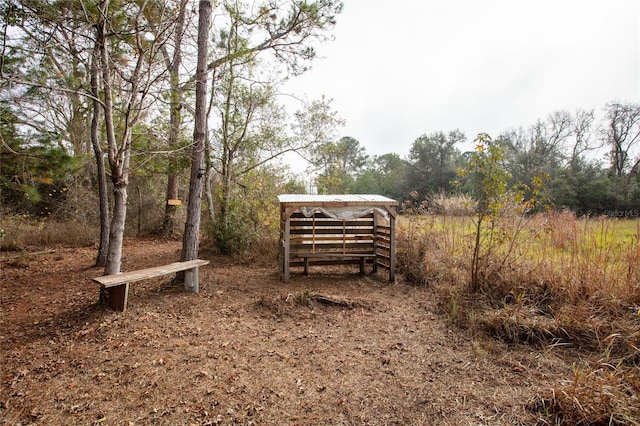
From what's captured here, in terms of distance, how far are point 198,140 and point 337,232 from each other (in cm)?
285

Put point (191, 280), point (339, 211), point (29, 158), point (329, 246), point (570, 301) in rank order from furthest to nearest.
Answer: point (329, 246) < point (339, 211) < point (191, 280) < point (29, 158) < point (570, 301)

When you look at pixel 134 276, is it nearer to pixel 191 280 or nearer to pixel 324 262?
pixel 191 280

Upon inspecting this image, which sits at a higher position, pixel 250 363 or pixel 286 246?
pixel 286 246

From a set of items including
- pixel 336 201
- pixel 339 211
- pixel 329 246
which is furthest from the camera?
pixel 329 246

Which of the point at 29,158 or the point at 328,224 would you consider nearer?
the point at 29,158

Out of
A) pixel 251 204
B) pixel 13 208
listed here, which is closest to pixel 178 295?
pixel 251 204

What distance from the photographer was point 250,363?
2.51m

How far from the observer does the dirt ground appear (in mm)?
1933

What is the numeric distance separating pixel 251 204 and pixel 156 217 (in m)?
4.72

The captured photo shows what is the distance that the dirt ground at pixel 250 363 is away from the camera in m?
1.93

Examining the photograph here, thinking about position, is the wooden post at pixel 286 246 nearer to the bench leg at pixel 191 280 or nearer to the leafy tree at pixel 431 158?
the bench leg at pixel 191 280

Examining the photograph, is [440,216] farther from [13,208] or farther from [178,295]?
[13,208]

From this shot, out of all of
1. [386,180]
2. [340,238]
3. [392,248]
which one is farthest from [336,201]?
[386,180]

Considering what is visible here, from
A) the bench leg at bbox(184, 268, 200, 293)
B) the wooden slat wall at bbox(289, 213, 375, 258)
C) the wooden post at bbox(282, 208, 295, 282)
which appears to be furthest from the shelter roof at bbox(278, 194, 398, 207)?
the bench leg at bbox(184, 268, 200, 293)
